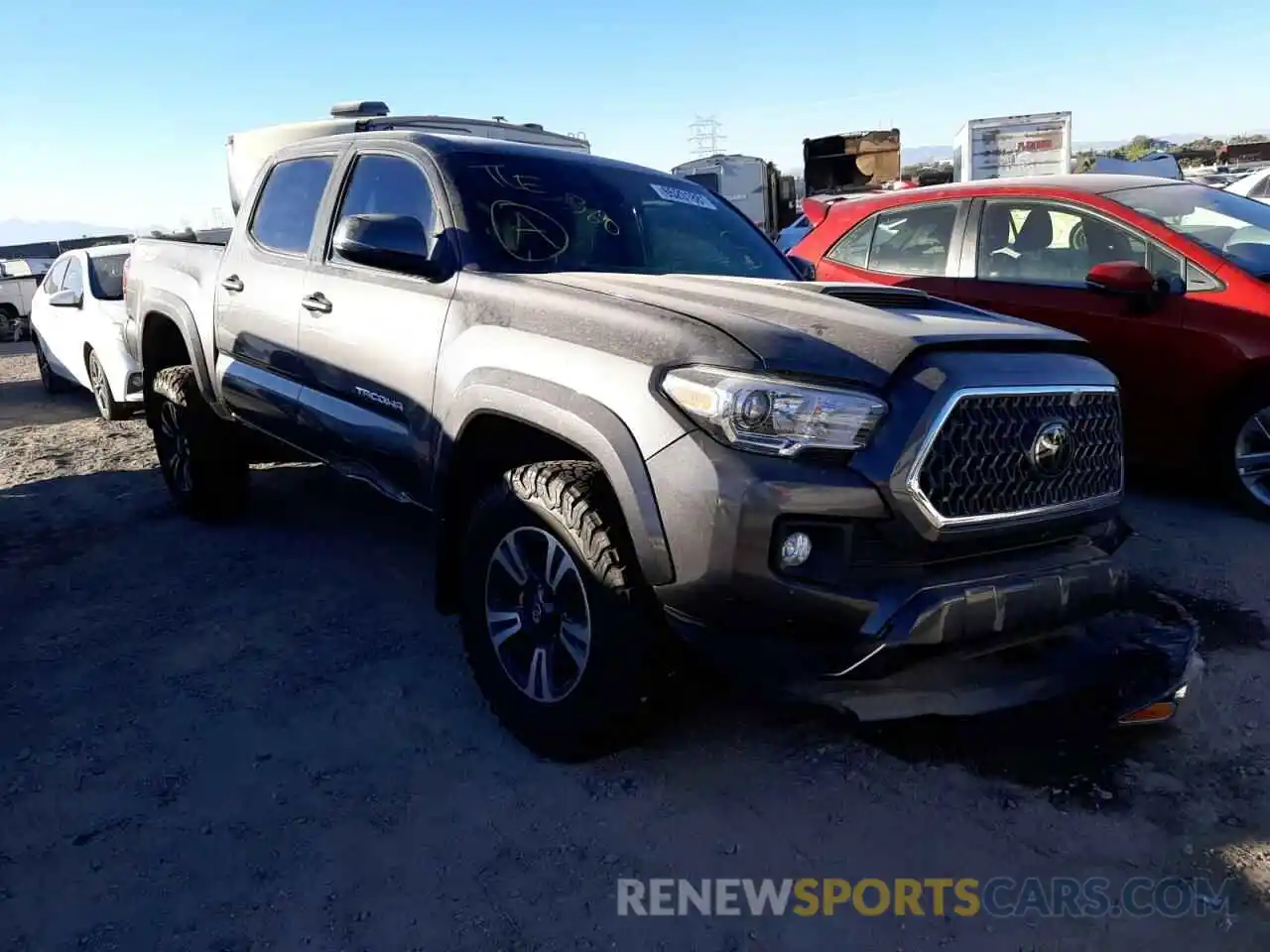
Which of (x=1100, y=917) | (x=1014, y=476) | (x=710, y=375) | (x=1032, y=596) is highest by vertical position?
(x=710, y=375)

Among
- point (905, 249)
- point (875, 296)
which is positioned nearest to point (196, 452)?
point (875, 296)

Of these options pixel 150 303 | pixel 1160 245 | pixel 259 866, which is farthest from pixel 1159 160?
pixel 259 866

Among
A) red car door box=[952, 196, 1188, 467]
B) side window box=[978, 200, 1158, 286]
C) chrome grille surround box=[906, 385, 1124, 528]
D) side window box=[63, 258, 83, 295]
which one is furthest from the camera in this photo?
side window box=[63, 258, 83, 295]

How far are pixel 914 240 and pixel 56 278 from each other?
340 inches

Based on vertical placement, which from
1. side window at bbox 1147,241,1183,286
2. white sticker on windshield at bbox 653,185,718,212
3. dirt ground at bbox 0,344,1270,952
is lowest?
dirt ground at bbox 0,344,1270,952

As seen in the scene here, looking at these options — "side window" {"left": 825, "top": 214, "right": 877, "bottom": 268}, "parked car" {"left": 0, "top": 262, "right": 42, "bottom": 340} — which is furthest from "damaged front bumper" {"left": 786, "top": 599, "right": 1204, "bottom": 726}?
"parked car" {"left": 0, "top": 262, "right": 42, "bottom": 340}

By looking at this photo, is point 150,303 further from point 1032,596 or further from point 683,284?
point 1032,596

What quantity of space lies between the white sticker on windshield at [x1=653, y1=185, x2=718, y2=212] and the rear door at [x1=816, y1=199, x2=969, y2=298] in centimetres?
209

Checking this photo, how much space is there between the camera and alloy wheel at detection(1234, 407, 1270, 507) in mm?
4934

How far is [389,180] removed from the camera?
387 cm

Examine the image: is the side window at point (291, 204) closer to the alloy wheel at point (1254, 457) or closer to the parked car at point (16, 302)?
the alloy wheel at point (1254, 457)

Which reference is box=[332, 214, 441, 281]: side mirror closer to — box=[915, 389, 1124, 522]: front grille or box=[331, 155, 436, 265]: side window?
box=[331, 155, 436, 265]: side window

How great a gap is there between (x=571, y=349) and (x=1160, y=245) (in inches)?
157

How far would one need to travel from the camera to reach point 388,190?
3.88 m
